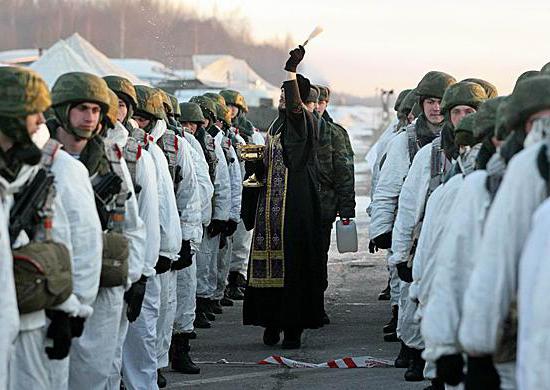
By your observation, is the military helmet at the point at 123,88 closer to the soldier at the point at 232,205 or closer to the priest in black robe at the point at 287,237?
the priest in black robe at the point at 287,237

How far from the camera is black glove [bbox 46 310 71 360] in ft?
21.6

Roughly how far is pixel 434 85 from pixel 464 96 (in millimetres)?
1839

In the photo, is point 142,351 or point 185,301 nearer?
point 142,351

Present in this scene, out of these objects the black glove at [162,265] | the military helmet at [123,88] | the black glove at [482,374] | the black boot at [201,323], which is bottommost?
the black boot at [201,323]

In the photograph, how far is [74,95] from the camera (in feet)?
25.3

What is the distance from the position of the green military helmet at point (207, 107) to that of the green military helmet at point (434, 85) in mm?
5007

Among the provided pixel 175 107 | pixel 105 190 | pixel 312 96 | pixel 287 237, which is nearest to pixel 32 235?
pixel 105 190

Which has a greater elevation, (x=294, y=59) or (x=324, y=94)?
(x=294, y=59)

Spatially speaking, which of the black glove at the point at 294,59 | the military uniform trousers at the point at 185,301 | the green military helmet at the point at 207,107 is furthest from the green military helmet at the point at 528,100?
the green military helmet at the point at 207,107

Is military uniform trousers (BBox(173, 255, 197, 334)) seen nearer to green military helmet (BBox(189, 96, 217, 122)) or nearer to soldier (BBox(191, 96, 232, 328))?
soldier (BBox(191, 96, 232, 328))

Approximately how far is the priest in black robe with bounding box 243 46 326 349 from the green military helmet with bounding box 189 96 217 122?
3.34 metres

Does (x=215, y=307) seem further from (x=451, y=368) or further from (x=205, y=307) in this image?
(x=451, y=368)

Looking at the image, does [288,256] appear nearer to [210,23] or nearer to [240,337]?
[240,337]

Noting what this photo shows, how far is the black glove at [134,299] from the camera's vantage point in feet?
27.5
